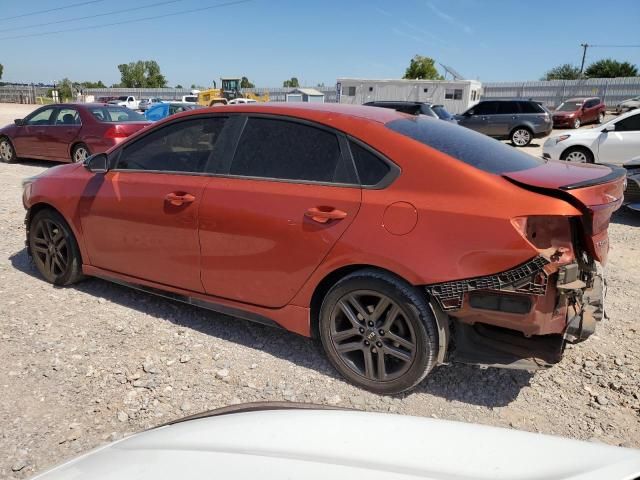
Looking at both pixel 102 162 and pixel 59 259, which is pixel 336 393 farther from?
pixel 59 259

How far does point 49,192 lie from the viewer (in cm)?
443

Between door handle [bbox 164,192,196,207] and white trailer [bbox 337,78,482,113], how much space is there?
35022mm

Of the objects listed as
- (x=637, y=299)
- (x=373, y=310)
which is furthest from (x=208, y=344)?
(x=637, y=299)

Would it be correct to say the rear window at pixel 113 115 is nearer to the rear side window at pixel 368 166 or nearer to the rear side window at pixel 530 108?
the rear side window at pixel 368 166

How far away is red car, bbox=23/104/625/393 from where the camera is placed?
2.64 m

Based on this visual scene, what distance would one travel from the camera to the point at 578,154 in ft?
37.0

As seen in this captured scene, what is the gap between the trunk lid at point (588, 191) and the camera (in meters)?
2.62

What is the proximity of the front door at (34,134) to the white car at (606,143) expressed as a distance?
11.1 m

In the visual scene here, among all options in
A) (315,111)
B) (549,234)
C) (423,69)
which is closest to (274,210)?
(315,111)

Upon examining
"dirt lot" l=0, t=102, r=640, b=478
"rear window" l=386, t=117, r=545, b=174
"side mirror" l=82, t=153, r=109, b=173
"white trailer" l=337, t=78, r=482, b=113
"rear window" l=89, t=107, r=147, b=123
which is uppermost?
"white trailer" l=337, t=78, r=482, b=113

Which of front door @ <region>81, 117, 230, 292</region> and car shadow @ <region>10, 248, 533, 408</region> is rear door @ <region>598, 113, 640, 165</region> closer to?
car shadow @ <region>10, 248, 533, 408</region>

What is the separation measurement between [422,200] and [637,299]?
290 centimetres

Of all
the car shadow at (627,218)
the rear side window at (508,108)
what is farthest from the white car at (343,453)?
the rear side window at (508,108)

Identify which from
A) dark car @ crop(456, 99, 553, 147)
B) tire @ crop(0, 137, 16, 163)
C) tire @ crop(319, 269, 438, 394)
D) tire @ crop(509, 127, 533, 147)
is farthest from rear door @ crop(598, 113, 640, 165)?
tire @ crop(0, 137, 16, 163)
